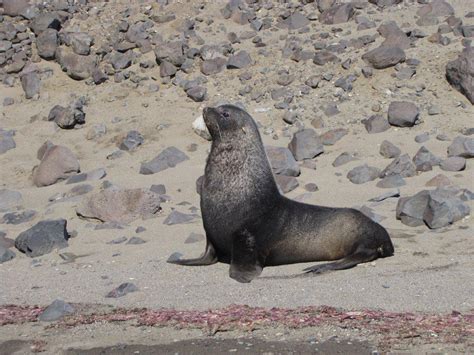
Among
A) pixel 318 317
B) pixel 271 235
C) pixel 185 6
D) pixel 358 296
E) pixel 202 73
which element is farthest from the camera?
pixel 185 6

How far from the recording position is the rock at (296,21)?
12367 mm

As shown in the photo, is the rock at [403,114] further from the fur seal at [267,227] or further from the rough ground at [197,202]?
the fur seal at [267,227]

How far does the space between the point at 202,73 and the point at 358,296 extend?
6509mm

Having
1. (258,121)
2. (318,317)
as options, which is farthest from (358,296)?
(258,121)

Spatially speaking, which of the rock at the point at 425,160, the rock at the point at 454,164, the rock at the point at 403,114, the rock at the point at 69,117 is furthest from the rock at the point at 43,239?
the rock at the point at 403,114

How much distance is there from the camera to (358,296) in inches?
228

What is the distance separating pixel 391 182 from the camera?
8.74m

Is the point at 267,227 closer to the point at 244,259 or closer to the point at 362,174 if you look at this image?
the point at 244,259

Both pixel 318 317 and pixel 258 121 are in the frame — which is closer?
pixel 318 317

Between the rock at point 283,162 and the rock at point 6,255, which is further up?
the rock at point 283,162

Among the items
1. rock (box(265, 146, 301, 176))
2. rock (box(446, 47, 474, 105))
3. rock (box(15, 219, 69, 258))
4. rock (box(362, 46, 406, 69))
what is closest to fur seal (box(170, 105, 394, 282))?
rock (box(15, 219, 69, 258))

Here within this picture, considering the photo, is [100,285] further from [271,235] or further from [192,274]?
[271,235]

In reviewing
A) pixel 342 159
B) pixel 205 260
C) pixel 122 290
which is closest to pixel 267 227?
pixel 205 260

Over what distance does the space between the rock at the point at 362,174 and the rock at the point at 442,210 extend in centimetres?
131
